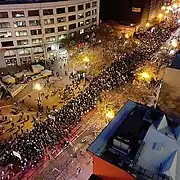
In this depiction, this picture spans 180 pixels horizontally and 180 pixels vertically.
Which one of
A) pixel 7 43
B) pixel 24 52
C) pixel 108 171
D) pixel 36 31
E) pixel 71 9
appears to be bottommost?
pixel 24 52

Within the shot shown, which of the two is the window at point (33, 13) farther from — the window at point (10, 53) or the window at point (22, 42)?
the window at point (10, 53)

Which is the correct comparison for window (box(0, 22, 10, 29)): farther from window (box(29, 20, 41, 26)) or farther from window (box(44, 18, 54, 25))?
window (box(44, 18, 54, 25))

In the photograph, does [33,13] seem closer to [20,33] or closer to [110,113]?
[20,33]

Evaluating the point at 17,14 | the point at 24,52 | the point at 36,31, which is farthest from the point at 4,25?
the point at 24,52

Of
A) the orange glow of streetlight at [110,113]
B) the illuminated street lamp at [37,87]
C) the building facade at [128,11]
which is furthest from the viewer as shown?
the building facade at [128,11]

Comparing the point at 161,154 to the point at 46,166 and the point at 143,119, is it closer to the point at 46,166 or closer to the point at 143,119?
the point at 143,119

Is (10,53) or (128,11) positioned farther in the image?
(128,11)

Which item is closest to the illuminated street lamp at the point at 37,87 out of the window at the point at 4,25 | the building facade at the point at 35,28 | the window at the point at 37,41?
the building facade at the point at 35,28
